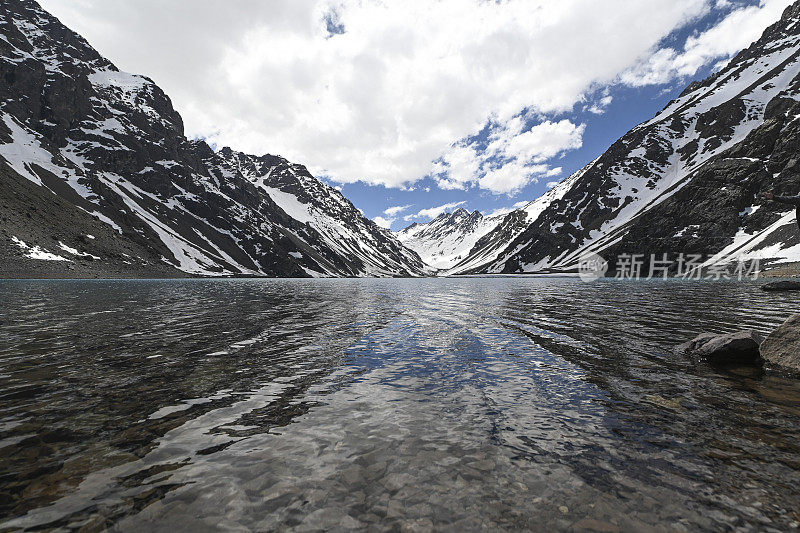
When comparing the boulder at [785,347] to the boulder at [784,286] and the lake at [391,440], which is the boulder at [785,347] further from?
the boulder at [784,286]

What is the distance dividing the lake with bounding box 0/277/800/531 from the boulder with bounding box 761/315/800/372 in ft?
2.72

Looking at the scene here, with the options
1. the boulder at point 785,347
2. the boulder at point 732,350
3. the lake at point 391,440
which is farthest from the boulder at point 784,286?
the lake at point 391,440

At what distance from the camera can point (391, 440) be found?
29.8 feet

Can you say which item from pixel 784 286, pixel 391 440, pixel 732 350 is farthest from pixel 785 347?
pixel 784 286

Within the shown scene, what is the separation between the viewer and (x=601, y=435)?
9.21 metres

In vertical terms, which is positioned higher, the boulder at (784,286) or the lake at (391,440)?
the boulder at (784,286)

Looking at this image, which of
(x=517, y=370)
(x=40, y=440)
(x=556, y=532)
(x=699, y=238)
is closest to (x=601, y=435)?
(x=556, y=532)

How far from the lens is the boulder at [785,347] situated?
14.2m

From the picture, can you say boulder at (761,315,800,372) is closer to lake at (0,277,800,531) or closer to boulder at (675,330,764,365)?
boulder at (675,330,764,365)

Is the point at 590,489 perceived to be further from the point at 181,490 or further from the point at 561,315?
the point at 561,315

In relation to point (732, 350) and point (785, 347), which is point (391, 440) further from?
point (785, 347)

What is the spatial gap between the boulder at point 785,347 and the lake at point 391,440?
2.72 feet

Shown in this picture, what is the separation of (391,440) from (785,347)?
17.3 m

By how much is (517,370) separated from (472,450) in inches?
292
